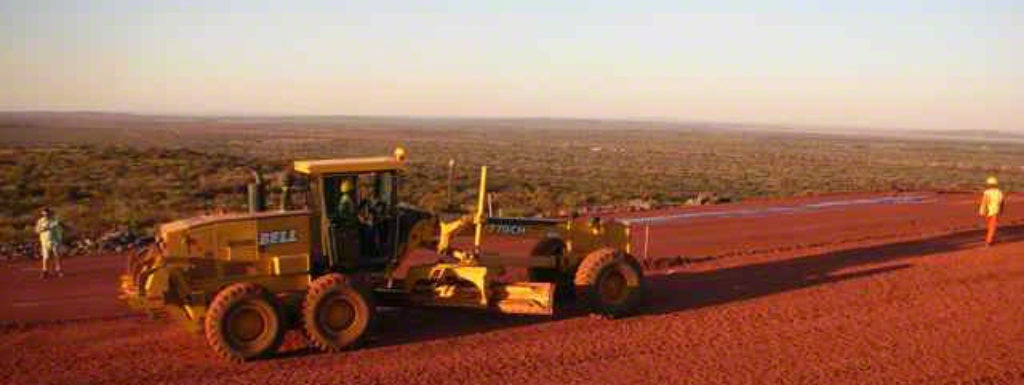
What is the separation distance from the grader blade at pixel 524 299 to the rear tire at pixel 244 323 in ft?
8.48

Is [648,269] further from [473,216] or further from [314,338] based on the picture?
[314,338]

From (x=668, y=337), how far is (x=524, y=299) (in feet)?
5.65

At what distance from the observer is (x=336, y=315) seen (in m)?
9.70

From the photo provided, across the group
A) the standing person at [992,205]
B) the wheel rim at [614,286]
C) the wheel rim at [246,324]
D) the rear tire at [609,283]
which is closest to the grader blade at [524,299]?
the rear tire at [609,283]

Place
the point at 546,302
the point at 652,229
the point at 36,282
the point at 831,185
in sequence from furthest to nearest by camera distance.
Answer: the point at 831,185
the point at 652,229
the point at 36,282
the point at 546,302

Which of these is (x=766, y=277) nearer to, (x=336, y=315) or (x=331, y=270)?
(x=331, y=270)

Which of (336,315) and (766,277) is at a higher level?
(336,315)

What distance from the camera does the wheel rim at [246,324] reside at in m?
9.23

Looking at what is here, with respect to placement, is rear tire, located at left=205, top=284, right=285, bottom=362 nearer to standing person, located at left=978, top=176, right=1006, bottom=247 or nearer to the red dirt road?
the red dirt road

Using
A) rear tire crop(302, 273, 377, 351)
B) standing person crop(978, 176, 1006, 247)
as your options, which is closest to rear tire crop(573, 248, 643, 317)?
rear tire crop(302, 273, 377, 351)

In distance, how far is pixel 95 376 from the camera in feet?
28.7

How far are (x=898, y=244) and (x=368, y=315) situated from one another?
13.1 metres

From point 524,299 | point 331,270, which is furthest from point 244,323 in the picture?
point 524,299

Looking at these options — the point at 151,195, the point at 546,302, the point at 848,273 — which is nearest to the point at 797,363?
the point at 546,302
